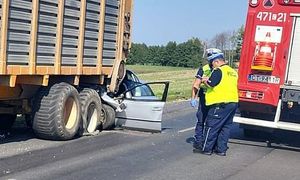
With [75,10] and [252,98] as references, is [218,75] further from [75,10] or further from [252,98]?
[75,10]

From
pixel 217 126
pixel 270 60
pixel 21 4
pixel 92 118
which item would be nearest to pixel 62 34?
pixel 21 4

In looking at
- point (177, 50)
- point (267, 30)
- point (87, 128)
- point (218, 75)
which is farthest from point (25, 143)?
point (177, 50)

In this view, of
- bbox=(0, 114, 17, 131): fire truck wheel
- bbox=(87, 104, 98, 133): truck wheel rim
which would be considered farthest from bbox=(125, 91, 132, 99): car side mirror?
bbox=(0, 114, 17, 131): fire truck wheel

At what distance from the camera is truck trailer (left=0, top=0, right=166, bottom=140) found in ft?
30.8

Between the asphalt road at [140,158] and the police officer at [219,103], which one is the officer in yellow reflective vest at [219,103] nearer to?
the police officer at [219,103]

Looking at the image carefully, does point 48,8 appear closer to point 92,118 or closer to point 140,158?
point 92,118

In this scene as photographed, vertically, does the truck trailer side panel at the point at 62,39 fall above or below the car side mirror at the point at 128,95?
above

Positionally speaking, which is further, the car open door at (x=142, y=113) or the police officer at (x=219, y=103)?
the car open door at (x=142, y=113)

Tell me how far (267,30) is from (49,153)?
14.6 ft

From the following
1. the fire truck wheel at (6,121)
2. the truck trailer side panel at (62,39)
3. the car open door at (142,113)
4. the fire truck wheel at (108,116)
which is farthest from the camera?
the fire truck wheel at (108,116)

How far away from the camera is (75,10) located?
10773 millimetres

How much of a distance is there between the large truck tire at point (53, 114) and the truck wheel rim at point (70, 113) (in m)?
0.09

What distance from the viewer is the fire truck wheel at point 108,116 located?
40.1 ft

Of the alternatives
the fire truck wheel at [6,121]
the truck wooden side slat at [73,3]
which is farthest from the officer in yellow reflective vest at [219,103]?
the fire truck wheel at [6,121]
